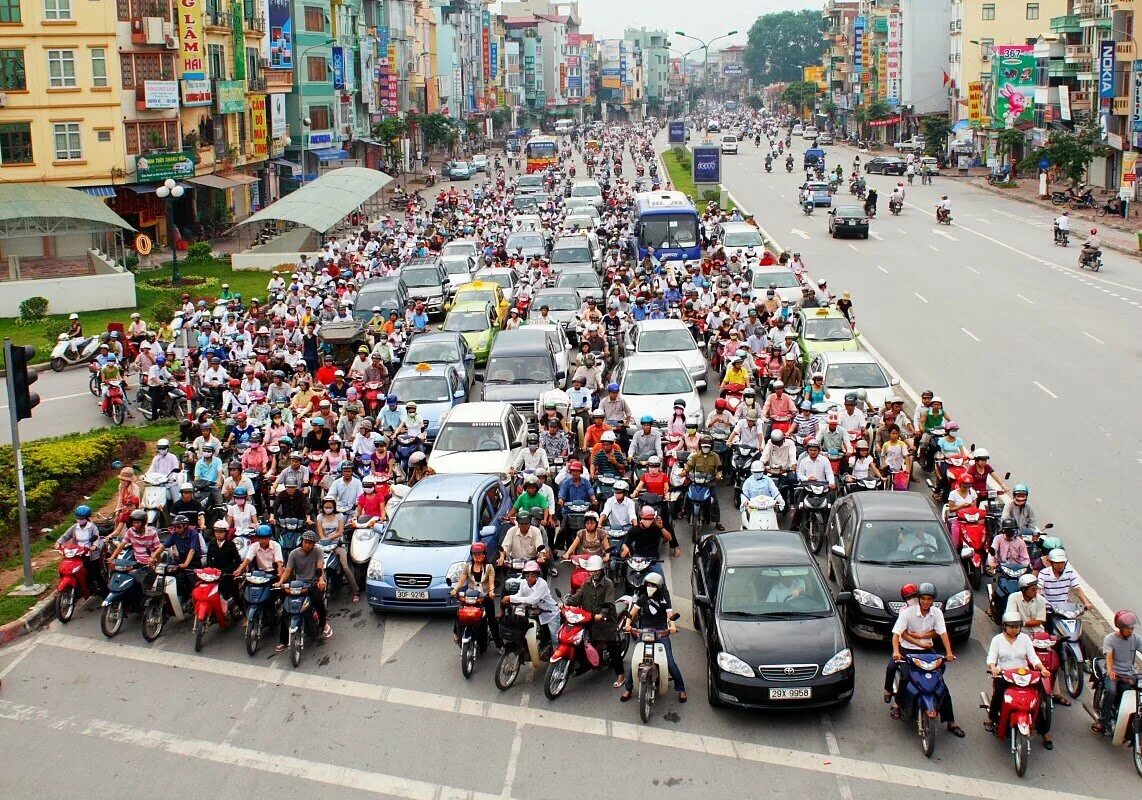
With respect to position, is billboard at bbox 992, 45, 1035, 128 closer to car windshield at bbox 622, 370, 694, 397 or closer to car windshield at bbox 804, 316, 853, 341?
car windshield at bbox 804, 316, 853, 341

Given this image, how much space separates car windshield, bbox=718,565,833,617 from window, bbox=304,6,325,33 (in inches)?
2657

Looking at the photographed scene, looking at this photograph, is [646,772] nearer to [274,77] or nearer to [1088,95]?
[274,77]

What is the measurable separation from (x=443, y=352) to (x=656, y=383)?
5.00 m

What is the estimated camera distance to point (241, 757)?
472 inches

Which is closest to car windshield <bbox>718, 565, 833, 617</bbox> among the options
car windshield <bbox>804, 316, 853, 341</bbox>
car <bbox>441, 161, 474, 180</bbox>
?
car windshield <bbox>804, 316, 853, 341</bbox>

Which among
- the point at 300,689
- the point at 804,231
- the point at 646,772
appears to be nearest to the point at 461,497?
the point at 300,689

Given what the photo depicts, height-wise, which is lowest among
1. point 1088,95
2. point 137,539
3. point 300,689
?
point 300,689

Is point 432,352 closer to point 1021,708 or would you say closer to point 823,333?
point 823,333

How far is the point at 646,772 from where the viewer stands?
37.5ft

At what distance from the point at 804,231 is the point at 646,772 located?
47.3 metres

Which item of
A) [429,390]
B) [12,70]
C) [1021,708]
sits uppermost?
[12,70]

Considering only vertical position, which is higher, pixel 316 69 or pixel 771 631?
pixel 316 69

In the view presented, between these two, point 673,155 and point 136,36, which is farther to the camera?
point 673,155

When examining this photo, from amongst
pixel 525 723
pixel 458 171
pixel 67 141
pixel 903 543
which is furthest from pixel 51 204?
pixel 458 171
